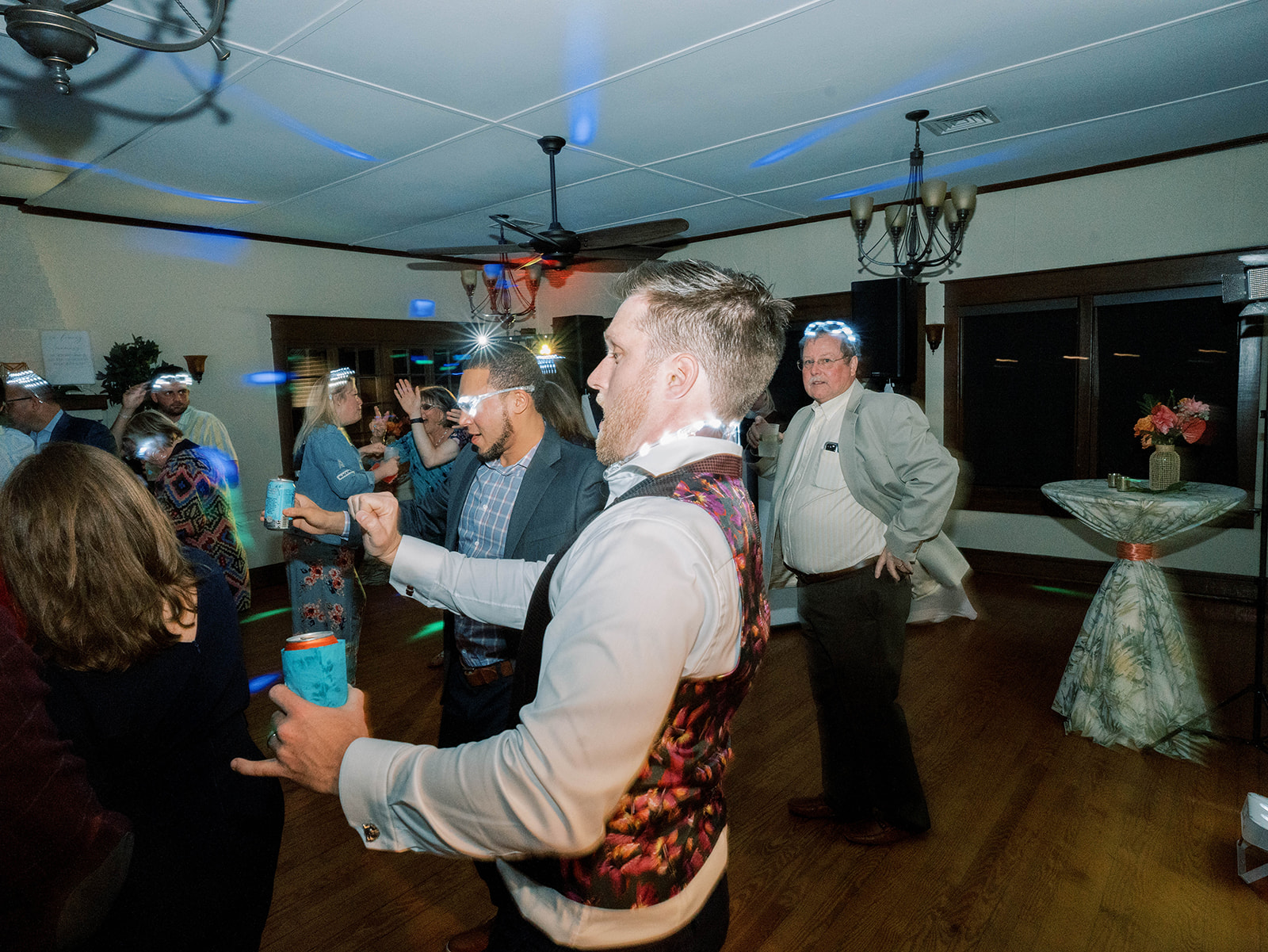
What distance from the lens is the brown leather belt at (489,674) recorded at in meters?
1.82

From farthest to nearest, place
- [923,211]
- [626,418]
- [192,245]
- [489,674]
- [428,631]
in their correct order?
[192,245]
[428,631]
[923,211]
[489,674]
[626,418]

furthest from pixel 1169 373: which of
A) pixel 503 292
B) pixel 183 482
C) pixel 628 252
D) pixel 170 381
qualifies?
pixel 170 381

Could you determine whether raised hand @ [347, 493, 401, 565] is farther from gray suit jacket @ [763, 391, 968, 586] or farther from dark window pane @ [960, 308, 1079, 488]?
dark window pane @ [960, 308, 1079, 488]

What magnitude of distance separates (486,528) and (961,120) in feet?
11.7

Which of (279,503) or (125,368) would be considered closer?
(279,503)

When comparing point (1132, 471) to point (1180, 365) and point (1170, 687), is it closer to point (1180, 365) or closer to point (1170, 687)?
point (1180, 365)

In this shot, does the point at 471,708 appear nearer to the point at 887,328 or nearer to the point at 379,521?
the point at 379,521

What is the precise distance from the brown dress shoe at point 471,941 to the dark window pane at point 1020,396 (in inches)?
198

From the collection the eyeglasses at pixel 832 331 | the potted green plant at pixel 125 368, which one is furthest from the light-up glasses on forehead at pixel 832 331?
the potted green plant at pixel 125 368

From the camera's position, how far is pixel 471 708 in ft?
6.13

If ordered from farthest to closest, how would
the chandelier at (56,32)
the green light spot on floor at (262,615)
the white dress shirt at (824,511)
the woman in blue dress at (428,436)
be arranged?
the green light spot on floor at (262,615)
the woman in blue dress at (428,436)
the white dress shirt at (824,511)
the chandelier at (56,32)

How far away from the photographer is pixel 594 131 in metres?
3.82

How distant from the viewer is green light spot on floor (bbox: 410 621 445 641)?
4.52 metres

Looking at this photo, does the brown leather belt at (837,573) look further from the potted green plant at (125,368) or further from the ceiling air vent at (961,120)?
the potted green plant at (125,368)
